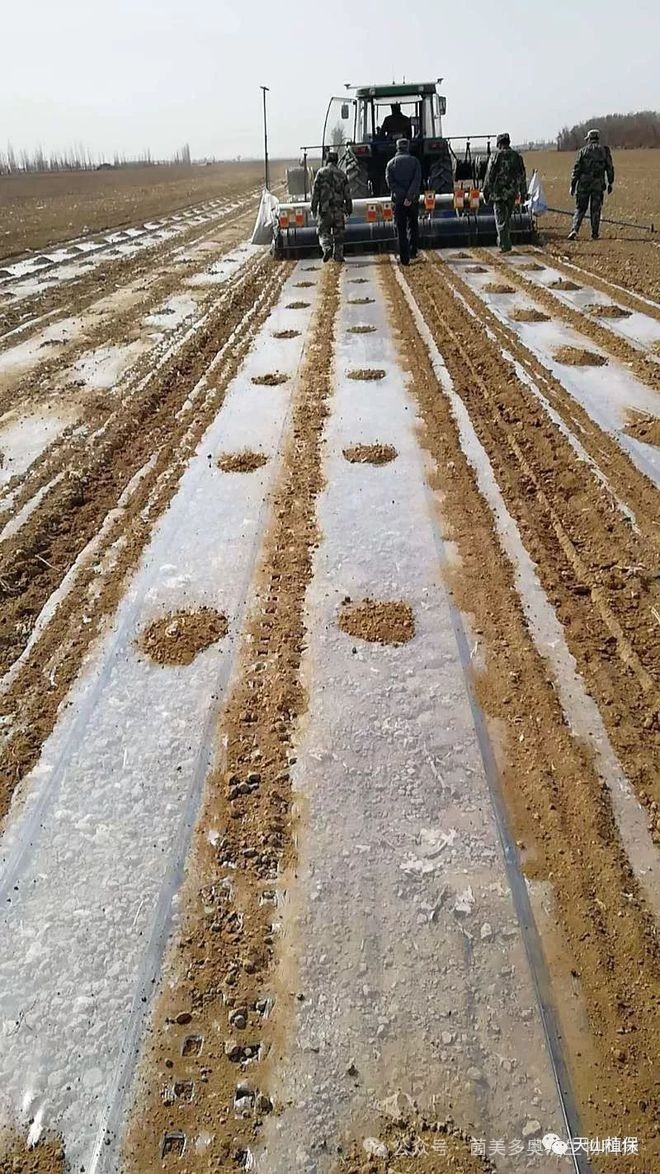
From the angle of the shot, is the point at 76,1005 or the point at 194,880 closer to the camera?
the point at 76,1005

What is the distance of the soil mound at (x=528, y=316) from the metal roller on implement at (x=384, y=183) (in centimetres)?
474

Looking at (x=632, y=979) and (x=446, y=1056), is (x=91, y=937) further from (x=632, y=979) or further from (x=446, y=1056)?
(x=632, y=979)

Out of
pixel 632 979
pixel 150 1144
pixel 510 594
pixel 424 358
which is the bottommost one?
pixel 150 1144

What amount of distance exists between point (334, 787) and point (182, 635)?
1.10 metres

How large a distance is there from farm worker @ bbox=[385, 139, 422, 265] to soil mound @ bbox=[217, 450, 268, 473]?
6.51m

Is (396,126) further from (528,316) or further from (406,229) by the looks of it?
(528,316)

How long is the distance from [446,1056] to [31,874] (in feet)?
4.16

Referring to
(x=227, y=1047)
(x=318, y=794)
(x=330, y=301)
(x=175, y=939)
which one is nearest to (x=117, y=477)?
(x=318, y=794)

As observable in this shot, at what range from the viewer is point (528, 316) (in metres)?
7.54

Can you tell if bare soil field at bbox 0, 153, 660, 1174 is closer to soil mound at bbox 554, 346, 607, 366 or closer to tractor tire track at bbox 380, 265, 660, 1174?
tractor tire track at bbox 380, 265, 660, 1174

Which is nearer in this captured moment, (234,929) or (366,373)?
(234,929)

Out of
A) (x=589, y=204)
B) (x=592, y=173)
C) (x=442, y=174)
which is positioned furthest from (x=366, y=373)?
(x=442, y=174)

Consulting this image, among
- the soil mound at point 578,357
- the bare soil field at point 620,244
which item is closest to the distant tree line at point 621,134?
the bare soil field at point 620,244

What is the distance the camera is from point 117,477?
4664 millimetres
